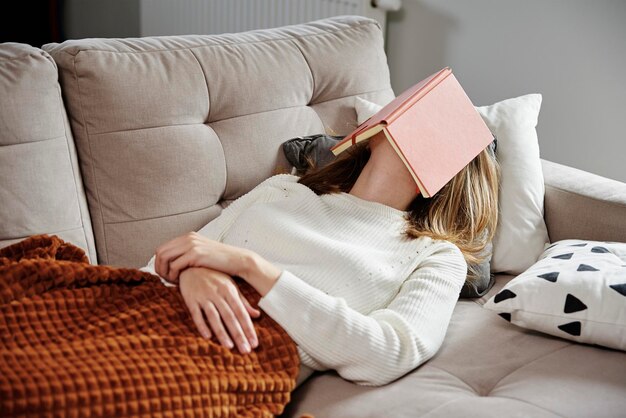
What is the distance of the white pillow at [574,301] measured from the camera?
1.35 m

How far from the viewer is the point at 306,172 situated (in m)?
1.70

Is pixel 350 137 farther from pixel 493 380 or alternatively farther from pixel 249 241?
pixel 493 380

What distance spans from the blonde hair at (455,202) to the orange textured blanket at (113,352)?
40 centimetres

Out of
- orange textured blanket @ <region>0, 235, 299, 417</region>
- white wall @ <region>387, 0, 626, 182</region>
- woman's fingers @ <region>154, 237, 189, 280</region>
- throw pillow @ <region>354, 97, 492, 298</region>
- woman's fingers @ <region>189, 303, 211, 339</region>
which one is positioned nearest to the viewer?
orange textured blanket @ <region>0, 235, 299, 417</region>

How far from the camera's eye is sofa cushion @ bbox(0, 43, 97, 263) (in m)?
1.40

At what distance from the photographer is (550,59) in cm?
256

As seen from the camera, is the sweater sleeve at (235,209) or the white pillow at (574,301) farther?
the sweater sleeve at (235,209)

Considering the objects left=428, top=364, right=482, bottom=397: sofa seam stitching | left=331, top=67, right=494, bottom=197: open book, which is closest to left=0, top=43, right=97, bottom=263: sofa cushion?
left=331, top=67, right=494, bottom=197: open book

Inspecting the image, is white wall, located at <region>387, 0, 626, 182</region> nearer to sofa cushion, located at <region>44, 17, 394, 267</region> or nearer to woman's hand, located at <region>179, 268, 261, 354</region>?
sofa cushion, located at <region>44, 17, 394, 267</region>

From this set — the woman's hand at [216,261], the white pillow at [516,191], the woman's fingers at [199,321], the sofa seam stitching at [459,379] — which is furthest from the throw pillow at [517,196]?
the woman's fingers at [199,321]

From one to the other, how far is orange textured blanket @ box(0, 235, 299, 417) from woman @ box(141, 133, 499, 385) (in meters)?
0.04

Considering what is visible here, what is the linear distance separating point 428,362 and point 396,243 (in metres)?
0.24

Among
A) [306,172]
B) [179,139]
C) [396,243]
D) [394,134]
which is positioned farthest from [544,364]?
[179,139]

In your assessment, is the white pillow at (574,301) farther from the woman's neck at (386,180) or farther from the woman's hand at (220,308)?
the woman's hand at (220,308)
